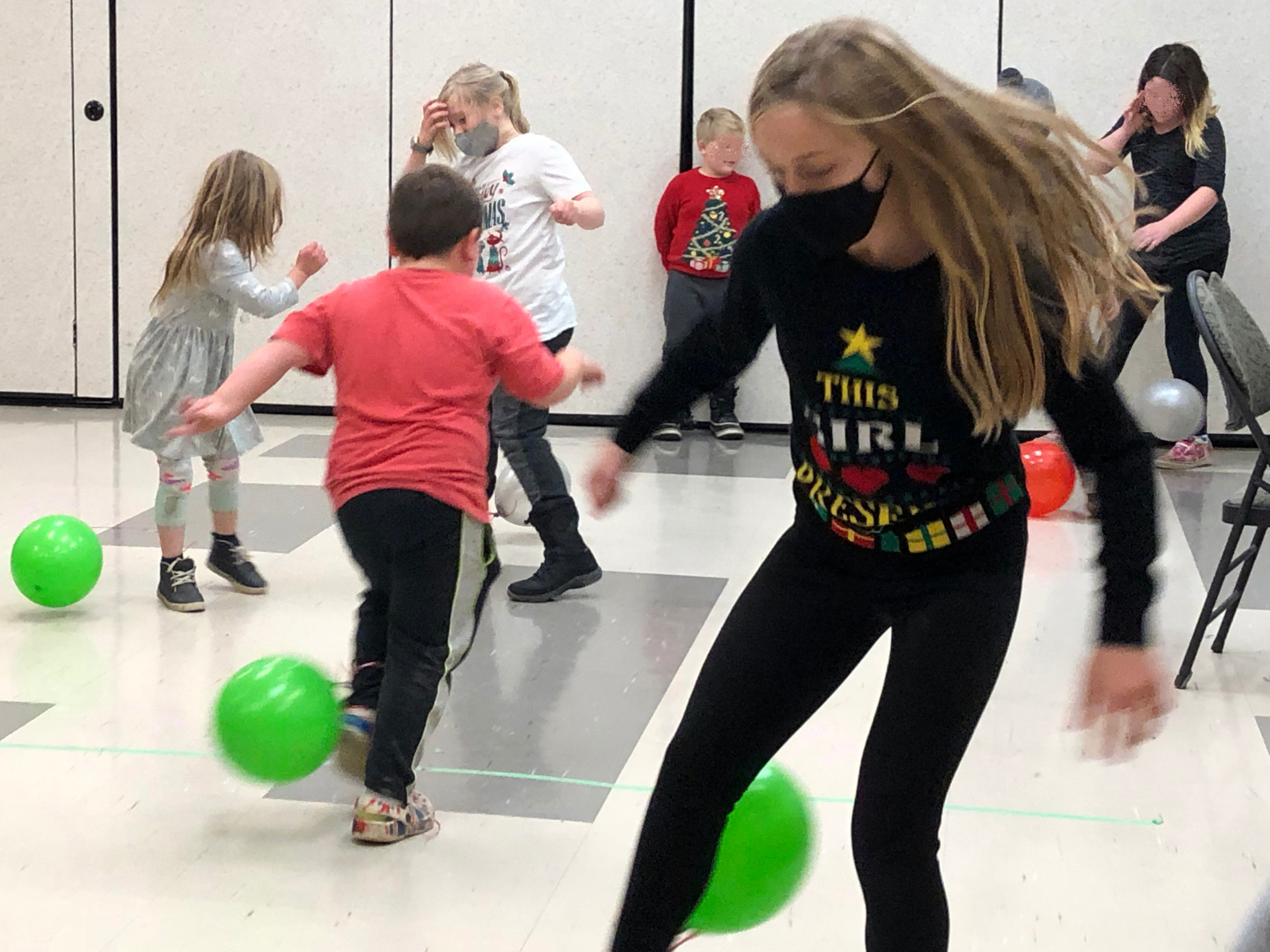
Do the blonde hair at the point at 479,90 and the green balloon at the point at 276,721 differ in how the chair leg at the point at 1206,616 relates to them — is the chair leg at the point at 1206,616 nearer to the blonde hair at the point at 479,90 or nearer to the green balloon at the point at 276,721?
the green balloon at the point at 276,721

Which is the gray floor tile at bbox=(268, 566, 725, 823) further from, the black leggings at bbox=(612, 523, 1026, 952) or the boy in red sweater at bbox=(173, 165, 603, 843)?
the black leggings at bbox=(612, 523, 1026, 952)

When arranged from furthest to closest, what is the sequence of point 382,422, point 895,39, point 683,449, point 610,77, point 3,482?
point 610,77
point 683,449
point 3,482
point 382,422
point 895,39

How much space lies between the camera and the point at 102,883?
2711 mm

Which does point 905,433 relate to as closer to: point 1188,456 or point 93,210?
point 1188,456

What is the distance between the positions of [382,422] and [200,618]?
1726 mm

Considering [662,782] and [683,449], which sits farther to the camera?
[683,449]

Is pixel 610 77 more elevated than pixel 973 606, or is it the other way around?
pixel 610 77

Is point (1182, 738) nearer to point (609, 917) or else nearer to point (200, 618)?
point (609, 917)

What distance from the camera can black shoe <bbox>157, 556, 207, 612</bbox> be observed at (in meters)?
4.42

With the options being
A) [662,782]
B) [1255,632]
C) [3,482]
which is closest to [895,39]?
[662,782]

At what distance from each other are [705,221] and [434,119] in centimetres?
316

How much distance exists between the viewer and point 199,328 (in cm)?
448

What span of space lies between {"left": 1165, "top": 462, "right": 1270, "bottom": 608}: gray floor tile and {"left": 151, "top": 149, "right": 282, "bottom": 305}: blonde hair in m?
3.03

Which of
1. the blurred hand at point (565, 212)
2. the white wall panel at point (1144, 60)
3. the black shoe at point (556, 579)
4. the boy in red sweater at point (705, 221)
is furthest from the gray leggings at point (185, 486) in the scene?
the white wall panel at point (1144, 60)
